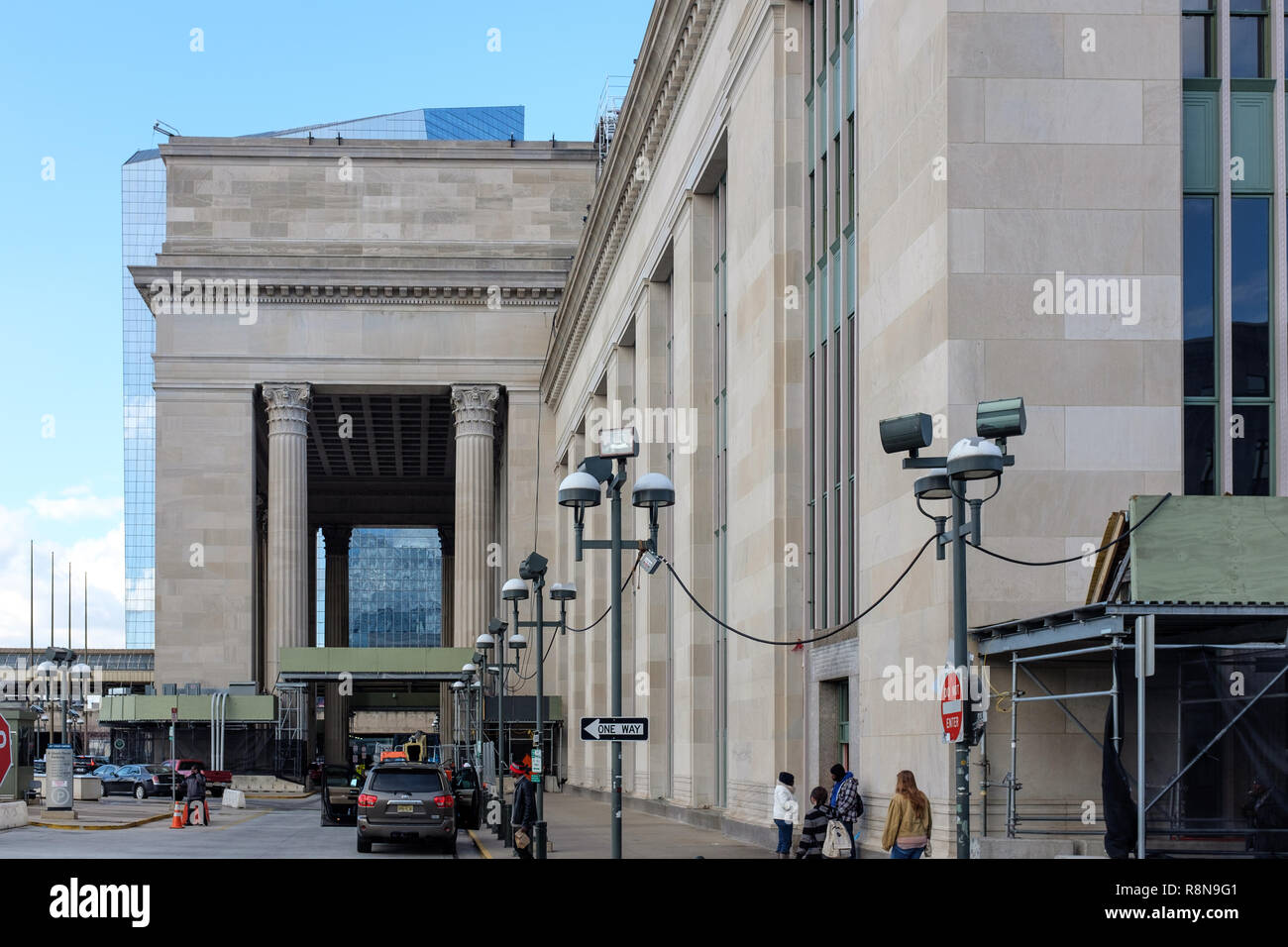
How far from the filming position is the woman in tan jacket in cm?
1702

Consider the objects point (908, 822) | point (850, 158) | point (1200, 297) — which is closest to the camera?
point (908, 822)

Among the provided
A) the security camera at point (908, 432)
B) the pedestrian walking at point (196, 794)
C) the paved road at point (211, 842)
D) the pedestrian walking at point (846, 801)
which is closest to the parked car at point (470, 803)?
the paved road at point (211, 842)

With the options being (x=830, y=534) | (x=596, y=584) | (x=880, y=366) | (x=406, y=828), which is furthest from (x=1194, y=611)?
(x=596, y=584)

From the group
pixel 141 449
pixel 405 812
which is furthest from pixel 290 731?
pixel 141 449

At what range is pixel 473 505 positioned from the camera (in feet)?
241

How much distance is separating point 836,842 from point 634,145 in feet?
97.9

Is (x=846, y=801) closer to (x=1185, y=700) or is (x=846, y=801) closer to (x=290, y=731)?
(x=1185, y=700)

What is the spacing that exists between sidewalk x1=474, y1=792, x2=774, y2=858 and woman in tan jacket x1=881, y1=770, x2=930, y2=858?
8538 mm

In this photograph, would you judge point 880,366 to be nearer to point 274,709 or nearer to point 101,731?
point 274,709

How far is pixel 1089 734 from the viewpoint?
18062 millimetres

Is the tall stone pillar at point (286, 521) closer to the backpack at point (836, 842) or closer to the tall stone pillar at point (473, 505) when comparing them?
the tall stone pillar at point (473, 505)

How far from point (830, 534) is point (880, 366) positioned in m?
4.76

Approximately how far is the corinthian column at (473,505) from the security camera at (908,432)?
56.9 m

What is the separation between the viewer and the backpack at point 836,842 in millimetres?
19609
